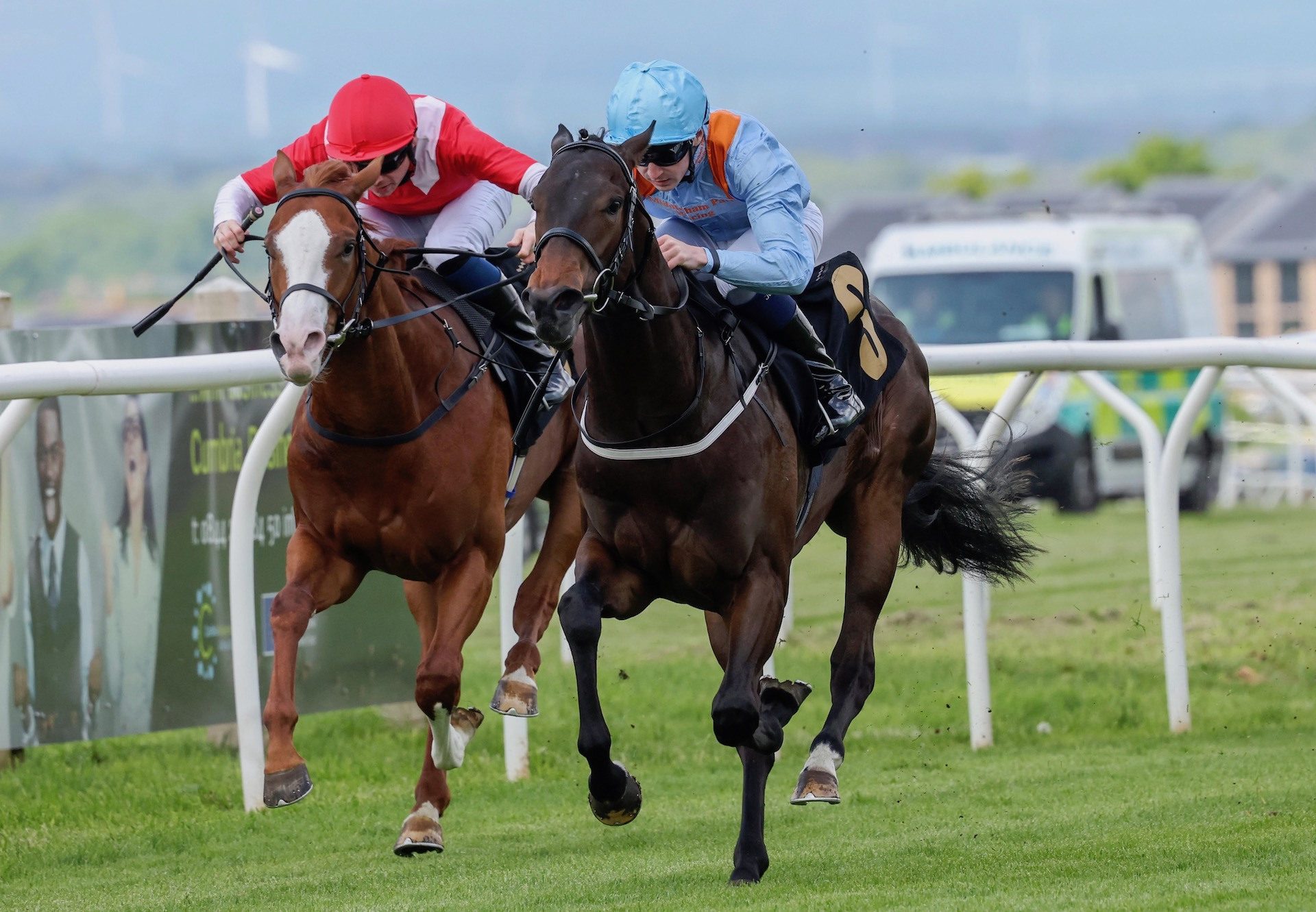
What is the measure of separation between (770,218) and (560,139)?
0.66 meters

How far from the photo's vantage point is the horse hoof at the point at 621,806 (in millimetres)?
4527

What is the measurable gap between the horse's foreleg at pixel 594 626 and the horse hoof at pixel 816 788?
451mm

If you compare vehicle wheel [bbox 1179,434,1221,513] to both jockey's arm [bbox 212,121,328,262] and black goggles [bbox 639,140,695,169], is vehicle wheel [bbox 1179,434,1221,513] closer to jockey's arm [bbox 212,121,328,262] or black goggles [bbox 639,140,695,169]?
jockey's arm [bbox 212,121,328,262]

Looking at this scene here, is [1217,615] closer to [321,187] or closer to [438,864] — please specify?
[438,864]

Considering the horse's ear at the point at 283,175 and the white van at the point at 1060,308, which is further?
the white van at the point at 1060,308

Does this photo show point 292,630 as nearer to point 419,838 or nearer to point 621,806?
point 419,838

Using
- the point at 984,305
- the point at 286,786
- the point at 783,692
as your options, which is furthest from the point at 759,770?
the point at 984,305

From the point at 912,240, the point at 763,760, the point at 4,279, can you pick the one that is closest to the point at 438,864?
the point at 763,760

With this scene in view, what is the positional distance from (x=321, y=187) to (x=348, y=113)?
1.63 feet

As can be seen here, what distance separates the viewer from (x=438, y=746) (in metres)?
4.98

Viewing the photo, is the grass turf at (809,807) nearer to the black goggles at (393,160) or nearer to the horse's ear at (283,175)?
the horse's ear at (283,175)

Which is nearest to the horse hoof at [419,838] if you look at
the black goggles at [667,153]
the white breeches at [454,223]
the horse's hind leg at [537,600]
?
the horse's hind leg at [537,600]

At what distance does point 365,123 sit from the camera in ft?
16.3

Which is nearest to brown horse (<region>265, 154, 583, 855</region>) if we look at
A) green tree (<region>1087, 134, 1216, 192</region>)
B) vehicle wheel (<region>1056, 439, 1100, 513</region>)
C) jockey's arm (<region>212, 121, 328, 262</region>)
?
jockey's arm (<region>212, 121, 328, 262</region>)
